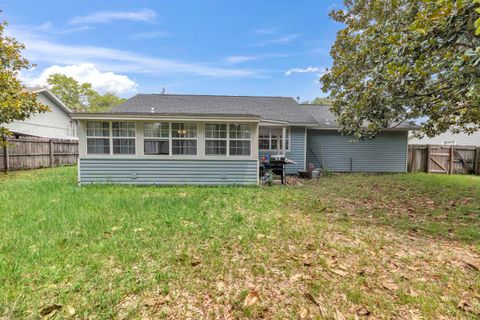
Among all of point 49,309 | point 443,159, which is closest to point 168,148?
point 49,309

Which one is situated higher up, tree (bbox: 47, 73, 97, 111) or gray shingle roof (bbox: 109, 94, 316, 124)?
tree (bbox: 47, 73, 97, 111)

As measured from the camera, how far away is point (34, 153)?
42.4ft

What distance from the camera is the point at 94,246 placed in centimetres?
344

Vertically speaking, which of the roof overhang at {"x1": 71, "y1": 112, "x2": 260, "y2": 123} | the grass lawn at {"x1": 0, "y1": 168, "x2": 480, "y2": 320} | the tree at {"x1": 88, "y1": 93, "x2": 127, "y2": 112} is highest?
the tree at {"x1": 88, "y1": 93, "x2": 127, "y2": 112}

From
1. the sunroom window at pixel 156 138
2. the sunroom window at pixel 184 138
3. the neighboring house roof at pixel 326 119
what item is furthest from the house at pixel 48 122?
the neighboring house roof at pixel 326 119

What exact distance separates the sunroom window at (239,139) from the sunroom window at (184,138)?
1299 millimetres

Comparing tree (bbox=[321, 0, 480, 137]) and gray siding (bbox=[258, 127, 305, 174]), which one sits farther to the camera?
gray siding (bbox=[258, 127, 305, 174])

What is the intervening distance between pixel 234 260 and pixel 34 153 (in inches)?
579

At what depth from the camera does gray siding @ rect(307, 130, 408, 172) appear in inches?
511

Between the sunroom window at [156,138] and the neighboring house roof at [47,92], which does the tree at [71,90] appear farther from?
the sunroom window at [156,138]

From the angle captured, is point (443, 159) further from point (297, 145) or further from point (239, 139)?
point (239, 139)

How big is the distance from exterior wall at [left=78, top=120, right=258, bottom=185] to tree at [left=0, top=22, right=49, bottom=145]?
2785 millimetres

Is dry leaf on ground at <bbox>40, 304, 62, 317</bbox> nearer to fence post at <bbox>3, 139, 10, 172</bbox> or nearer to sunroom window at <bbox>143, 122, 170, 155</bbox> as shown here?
sunroom window at <bbox>143, 122, 170, 155</bbox>

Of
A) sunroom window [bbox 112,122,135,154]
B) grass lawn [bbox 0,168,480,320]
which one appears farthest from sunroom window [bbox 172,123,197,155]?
grass lawn [bbox 0,168,480,320]
